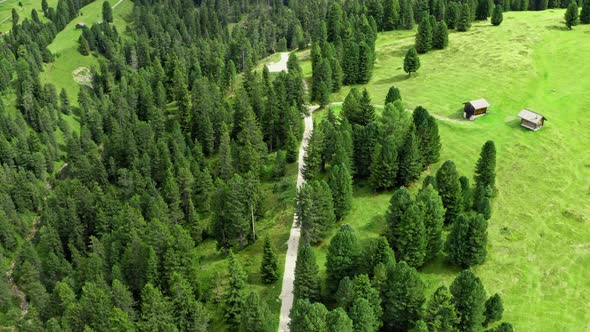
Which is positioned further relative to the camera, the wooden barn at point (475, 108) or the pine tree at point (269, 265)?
the wooden barn at point (475, 108)

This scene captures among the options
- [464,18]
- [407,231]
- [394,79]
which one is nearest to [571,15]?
[464,18]

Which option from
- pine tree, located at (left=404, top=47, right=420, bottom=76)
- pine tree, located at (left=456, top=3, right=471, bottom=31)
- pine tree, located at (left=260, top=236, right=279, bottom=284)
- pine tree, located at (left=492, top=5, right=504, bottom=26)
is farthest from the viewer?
pine tree, located at (left=456, top=3, right=471, bottom=31)

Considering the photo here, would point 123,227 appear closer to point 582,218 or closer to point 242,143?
point 242,143

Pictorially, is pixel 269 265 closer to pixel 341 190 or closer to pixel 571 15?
pixel 341 190

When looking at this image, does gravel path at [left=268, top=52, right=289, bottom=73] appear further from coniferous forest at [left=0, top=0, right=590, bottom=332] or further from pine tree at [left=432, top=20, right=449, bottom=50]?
pine tree at [left=432, top=20, right=449, bottom=50]

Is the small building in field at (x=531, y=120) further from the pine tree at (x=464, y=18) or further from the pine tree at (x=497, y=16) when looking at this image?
the pine tree at (x=497, y=16)

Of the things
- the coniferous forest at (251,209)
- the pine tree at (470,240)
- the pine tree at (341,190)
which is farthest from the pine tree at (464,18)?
the pine tree at (470,240)

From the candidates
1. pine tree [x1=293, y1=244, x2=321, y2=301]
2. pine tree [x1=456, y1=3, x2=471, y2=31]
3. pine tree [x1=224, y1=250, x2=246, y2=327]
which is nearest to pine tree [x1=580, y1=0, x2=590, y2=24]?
pine tree [x1=456, y1=3, x2=471, y2=31]
